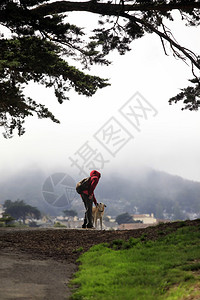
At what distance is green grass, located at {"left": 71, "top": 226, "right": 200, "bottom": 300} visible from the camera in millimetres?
6547

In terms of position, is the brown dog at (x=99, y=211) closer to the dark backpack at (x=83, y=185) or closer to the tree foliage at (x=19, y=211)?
the dark backpack at (x=83, y=185)

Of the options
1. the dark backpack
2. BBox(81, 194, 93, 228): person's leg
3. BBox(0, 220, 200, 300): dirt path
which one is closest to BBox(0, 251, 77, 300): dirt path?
BBox(0, 220, 200, 300): dirt path

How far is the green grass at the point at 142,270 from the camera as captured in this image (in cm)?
655

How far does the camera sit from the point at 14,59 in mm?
14945

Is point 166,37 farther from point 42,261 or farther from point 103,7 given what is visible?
point 42,261

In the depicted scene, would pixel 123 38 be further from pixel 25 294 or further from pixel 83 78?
pixel 25 294

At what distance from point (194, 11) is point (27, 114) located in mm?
11987

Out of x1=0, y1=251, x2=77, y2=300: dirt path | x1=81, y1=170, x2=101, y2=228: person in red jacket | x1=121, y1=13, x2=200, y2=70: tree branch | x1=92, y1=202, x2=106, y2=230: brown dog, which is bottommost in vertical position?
x1=0, y1=251, x2=77, y2=300: dirt path

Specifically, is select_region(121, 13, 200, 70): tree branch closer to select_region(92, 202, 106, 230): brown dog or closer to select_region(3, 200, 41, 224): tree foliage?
select_region(92, 202, 106, 230): brown dog

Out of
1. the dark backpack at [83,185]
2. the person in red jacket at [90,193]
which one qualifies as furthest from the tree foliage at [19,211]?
the dark backpack at [83,185]

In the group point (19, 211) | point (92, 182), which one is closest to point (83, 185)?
point (92, 182)

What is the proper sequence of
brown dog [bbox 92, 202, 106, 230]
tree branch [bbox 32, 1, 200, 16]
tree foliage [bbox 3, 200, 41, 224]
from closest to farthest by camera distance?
tree branch [bbox 32, 1, 200, 16]
brown dog [bbox 92, 202, 106, 230]
tree foliage [bbox 3, 200, 41, 224]

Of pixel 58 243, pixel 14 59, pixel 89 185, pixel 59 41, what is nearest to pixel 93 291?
pixel 58 243

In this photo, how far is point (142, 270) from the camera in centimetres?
796
